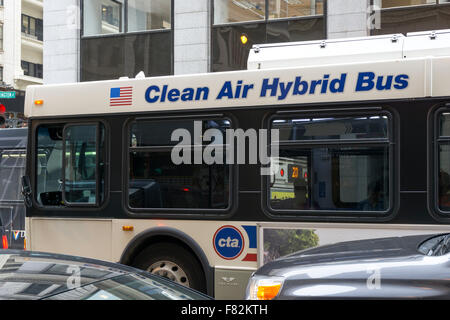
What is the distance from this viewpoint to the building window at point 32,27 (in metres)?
42.4

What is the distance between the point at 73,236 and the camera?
24.8ft

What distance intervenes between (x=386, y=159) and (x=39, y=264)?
4.42m

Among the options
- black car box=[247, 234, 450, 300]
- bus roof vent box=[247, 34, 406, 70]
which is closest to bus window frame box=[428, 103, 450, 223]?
bus roof vent box=[247, 34, 406, 70]

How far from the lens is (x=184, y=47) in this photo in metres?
17.2

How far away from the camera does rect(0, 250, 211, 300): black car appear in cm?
232

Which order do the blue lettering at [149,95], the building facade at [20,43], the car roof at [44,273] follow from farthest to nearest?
the building facade at [20,43] → the blue lettering at [149,95] → the car roof at [44,273]

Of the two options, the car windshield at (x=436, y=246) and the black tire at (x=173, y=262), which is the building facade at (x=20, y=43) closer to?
the black tire at (x=173, y=262)

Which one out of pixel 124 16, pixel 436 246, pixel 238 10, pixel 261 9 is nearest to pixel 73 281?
pixel 436 246

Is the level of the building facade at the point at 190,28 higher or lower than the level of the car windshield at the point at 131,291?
higher

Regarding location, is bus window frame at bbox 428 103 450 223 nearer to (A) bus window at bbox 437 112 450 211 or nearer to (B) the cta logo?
(A) bus window at bbox 437 112 450 211

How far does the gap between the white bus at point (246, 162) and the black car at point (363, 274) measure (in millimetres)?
2108

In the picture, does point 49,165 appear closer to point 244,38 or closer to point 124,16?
point 244,38

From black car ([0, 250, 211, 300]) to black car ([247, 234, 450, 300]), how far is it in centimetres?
99

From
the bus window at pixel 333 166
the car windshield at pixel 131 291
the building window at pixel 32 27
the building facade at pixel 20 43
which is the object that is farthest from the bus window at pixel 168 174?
the building window at pixel 32 27
